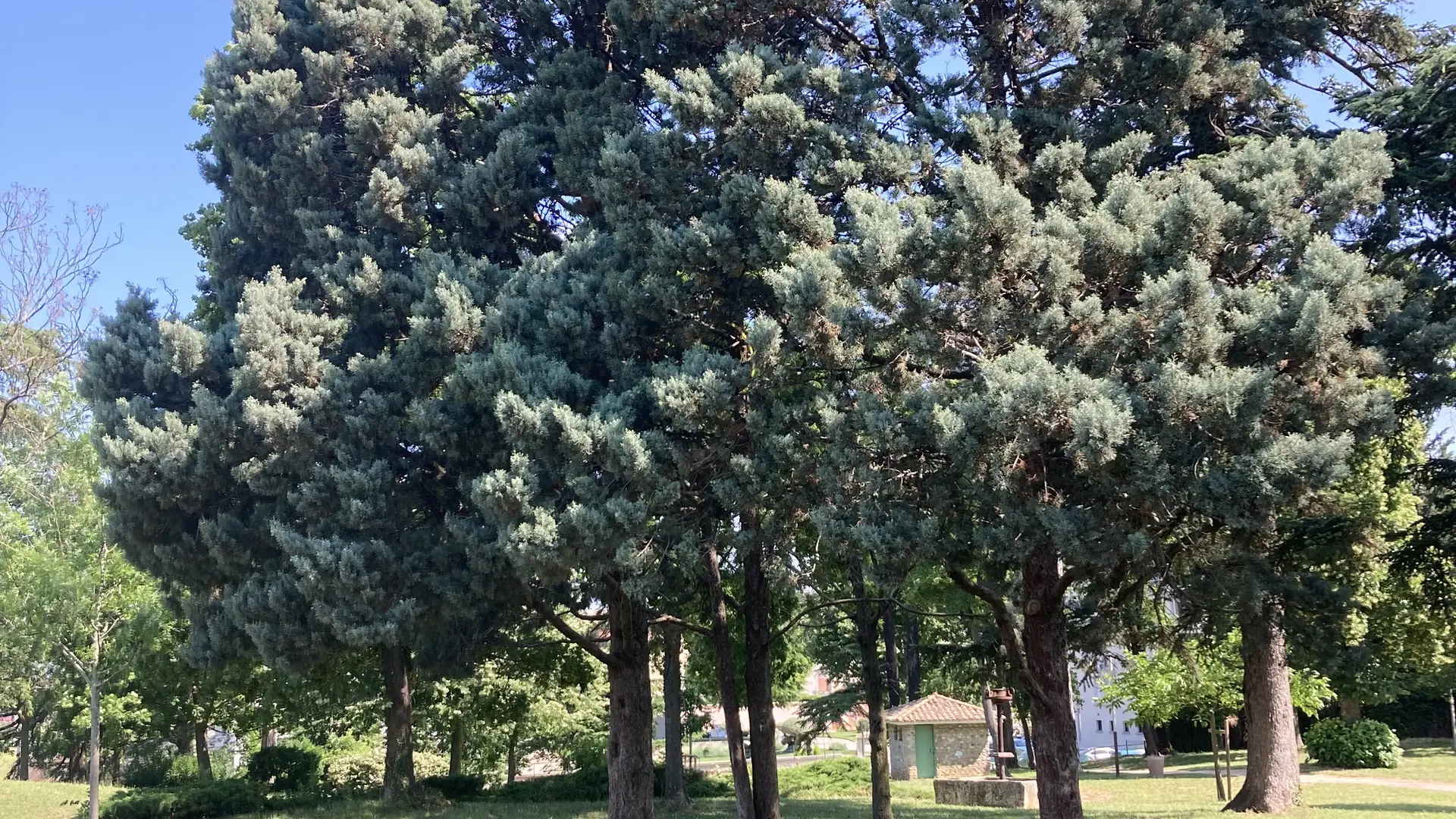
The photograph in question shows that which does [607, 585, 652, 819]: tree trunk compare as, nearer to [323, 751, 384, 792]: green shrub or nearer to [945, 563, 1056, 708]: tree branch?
[945, 563, 1056, 708]: tree branch

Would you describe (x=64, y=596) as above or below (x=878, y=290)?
below

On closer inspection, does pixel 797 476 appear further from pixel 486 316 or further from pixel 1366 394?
pixel 1366 394

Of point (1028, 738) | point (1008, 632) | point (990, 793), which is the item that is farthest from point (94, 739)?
point (1028, 738)

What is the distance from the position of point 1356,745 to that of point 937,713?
33.6ft

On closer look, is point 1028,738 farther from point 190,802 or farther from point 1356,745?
point 190,802

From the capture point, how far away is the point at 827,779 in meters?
26.9

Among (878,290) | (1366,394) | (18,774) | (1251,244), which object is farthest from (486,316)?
(18,774)

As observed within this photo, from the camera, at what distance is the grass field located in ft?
52.1

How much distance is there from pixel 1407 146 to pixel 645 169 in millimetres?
8738

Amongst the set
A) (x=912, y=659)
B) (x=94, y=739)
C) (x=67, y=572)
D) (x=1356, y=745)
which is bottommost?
(x=1356, y=745)

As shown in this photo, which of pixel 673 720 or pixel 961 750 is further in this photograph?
pixel 961 750

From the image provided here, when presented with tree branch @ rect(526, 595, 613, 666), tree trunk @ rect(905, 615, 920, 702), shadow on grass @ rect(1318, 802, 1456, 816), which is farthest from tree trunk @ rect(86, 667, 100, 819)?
tree trunk @ rect(905, 615, 920, 702)

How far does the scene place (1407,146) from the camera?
1112cm

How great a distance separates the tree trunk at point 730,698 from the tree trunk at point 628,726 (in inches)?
43.7
